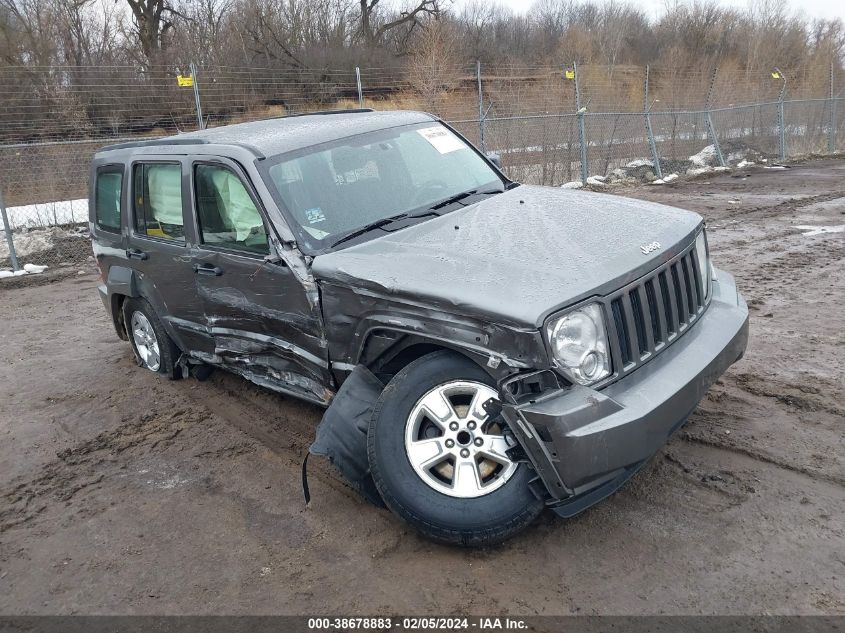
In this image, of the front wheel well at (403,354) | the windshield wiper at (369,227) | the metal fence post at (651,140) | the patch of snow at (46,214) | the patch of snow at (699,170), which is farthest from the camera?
the patch of snow at (699,170)

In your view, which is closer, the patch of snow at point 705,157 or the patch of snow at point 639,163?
the patch of snow at point 639,163

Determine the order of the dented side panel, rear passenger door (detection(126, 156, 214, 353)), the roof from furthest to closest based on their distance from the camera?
1. rear passenger door (detection(126, 156, 214, 353))
2. the roof
3. the dented side panel

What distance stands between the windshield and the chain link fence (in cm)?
839

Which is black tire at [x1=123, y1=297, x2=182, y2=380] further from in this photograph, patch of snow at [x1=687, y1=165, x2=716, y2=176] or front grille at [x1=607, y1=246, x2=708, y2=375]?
patch of snow at [x1=687, y1=165, x2=716, y2=176]

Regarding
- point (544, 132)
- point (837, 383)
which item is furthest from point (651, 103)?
point (837, 383)

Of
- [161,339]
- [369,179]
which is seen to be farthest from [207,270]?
[161,339]

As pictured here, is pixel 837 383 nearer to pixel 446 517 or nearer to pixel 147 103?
pixel 446 517

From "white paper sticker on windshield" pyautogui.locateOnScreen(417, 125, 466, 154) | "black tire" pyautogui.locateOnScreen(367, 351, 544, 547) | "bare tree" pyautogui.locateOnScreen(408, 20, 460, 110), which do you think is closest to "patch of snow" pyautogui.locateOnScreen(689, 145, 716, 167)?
"bare tree" pyautogui.locateOnScreen(408, 20, 460, 110)

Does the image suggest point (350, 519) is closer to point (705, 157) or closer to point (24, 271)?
point (24, 271)

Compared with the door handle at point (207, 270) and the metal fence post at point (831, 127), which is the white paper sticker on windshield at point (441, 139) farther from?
the metal fence post at point (831, 127)

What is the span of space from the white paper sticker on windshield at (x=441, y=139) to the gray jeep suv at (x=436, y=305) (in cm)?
2

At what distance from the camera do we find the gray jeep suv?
3.10m

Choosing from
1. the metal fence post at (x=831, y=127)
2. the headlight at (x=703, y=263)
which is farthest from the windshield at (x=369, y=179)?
the metal fence post at (x=831, y=127)

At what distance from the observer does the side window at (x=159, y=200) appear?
493 cm
